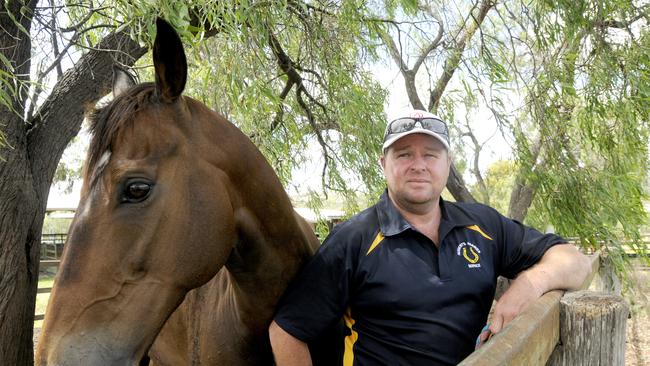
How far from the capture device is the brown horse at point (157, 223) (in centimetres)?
166

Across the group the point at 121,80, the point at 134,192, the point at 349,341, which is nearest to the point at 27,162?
the point at 121,80

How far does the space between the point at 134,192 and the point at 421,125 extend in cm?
115

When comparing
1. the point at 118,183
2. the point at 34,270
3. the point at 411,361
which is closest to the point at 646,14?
the point at 411,361

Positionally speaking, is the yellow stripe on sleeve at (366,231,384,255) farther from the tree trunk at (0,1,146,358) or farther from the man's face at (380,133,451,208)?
the tree trunk at (0,1,146,358)

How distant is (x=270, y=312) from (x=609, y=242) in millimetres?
3510

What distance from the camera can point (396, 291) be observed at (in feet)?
6.73

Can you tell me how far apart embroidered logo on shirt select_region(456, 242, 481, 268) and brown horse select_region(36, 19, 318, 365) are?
2.39 feet

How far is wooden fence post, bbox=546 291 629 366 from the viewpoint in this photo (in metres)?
1.71

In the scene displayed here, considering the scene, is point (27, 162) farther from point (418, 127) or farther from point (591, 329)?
point (591, 329)

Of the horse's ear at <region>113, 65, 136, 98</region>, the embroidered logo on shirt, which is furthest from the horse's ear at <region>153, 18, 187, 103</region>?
the embroidered logo on shirt

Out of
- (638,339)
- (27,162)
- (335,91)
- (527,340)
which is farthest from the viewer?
(638,339)

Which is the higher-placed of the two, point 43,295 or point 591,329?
point 591,329

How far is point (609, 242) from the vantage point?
4.61 metres

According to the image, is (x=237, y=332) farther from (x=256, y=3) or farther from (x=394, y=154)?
(x=256, y=3)
